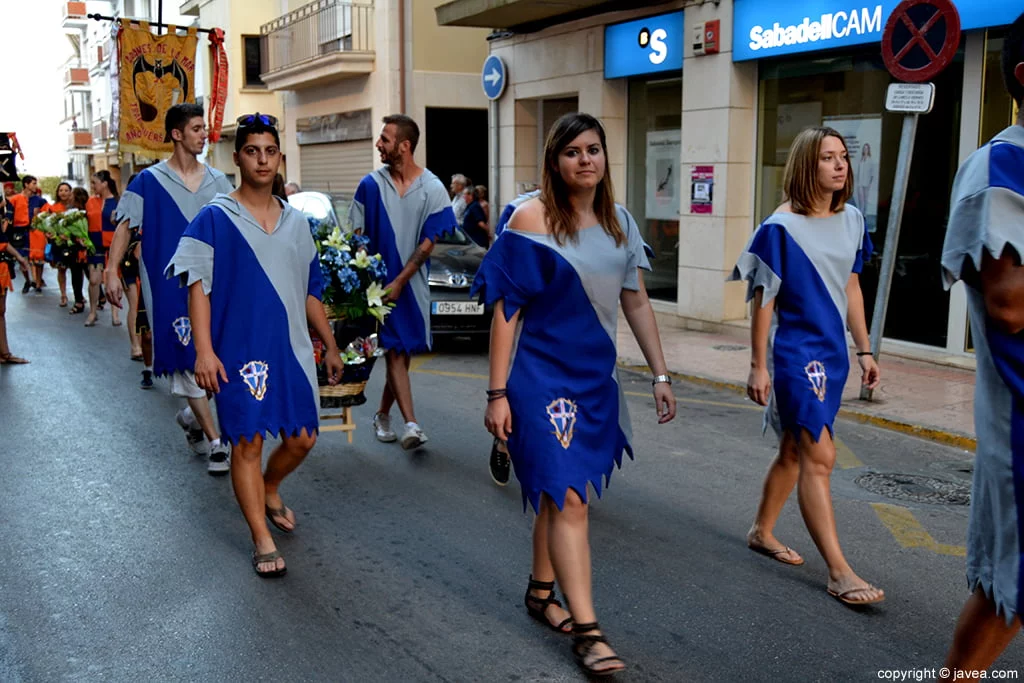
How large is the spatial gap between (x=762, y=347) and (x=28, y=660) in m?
3.08

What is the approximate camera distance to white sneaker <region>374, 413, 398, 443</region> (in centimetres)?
722

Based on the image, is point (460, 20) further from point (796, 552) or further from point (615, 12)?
point (796, 552)

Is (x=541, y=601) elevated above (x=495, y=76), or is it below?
below

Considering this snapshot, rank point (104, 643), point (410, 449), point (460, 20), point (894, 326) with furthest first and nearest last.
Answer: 1. point (460, 20)
2. point (894, 326)
3. point (410, 449)
4. point (104, 643)

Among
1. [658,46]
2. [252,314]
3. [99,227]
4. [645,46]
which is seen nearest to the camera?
[252,314]

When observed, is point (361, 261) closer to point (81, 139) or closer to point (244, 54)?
point (244, 54)

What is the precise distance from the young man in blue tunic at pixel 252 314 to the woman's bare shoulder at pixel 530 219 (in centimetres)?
137

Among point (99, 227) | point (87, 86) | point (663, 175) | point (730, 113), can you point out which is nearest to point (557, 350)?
point (730, 113)

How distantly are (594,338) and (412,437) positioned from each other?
3.28 meters

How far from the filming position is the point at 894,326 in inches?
432

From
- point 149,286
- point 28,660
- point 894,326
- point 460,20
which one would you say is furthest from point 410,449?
point 460,20

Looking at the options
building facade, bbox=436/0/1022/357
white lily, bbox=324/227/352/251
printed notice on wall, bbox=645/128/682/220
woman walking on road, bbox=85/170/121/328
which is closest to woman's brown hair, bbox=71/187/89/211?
woman walking on road, bbox=85/170/121/328

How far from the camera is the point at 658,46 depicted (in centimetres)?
1358

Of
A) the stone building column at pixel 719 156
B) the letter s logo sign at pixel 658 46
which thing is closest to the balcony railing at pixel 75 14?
the letter s logo sign at pixel 658 46
